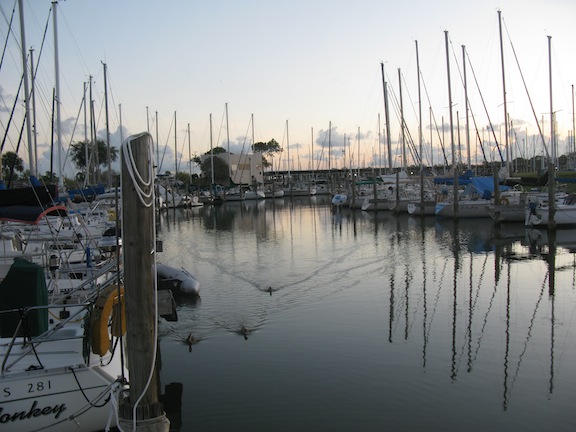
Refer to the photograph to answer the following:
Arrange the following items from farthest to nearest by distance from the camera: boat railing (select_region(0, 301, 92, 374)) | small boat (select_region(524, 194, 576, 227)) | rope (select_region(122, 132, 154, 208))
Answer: small boat (select_region(524, 194, 576, 227))
boat railing (select_region(0, 301, 92, 374))
rope (select_region(122, 132, 154, 208))

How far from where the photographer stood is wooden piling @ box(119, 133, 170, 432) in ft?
23.5

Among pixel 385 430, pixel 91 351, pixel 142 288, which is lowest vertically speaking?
pixel 385 430

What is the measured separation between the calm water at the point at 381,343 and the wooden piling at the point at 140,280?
3605 millimetres

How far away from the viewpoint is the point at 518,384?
40.4 ft

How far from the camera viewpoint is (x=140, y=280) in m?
7.24

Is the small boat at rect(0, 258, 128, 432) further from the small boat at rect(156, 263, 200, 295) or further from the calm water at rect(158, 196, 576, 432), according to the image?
the small boat at rect(156, 263, 200, 295)

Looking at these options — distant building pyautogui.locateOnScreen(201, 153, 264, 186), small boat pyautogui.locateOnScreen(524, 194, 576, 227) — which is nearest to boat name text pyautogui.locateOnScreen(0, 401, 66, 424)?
small boat pyautogui.locateOnScreen(524, 194, 576, 227)

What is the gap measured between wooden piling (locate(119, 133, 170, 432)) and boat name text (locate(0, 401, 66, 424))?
2.09 m

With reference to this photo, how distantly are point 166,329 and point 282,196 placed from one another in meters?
98.9

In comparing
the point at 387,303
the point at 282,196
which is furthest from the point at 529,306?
the point at 282,196

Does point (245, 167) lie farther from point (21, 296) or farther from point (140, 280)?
point (140, 280)

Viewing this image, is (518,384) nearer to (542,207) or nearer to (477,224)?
(542,207)

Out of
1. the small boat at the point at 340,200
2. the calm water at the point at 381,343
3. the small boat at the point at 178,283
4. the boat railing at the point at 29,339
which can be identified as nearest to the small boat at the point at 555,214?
the calm water at the point at 381,343

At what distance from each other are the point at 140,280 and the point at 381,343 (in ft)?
31.6
